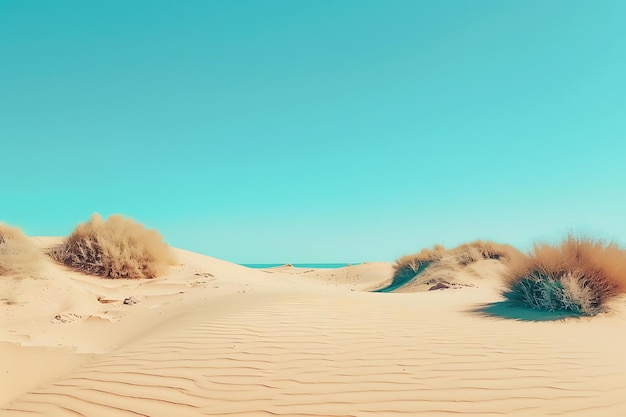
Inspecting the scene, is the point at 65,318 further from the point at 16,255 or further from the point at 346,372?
the point at 346,372

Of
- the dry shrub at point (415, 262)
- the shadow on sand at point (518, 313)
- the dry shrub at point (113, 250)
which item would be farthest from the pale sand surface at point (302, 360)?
the dry shrub at point (415, 262)

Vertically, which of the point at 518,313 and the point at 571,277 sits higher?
the point at 571,277

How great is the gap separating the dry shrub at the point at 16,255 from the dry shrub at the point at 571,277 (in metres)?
10.1

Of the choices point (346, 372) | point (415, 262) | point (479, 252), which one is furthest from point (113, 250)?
point (479, 252)

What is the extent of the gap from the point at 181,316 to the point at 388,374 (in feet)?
14.9

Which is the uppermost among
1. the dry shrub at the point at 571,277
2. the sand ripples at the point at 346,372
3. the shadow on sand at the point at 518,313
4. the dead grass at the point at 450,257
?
the dead grass at the point at 450,257

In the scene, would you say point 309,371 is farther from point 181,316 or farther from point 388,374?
point 181,316

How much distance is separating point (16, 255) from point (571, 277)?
1093cm

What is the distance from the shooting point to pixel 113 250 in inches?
455

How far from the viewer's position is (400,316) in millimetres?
6703

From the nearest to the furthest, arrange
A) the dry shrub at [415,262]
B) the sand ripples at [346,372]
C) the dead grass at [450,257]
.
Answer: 1. the sand ripples at [346,372]
2. the dead grass at [450,257]
3. the dry shrub at [415,262]

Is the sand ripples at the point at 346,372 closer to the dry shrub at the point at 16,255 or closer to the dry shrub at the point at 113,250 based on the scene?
the dry shrub at the point at 16,255

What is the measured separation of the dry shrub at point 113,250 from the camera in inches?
454

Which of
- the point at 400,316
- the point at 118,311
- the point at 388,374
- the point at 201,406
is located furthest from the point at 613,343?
the point at 118,311
